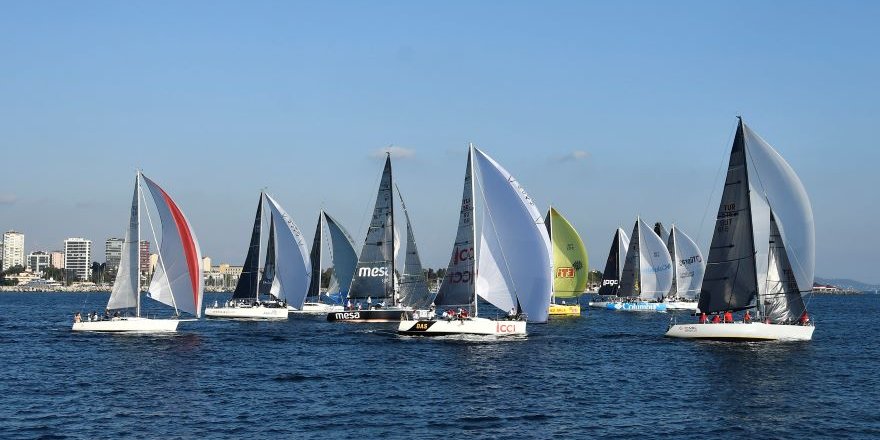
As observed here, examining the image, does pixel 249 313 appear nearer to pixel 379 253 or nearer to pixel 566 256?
pixel 379 253

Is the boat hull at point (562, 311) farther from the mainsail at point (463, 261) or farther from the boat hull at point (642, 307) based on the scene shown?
the mainsail at point (463, 261)

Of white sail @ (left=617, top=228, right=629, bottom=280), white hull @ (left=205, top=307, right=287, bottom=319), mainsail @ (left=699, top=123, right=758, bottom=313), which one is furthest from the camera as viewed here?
white sail @ (left=617, top=228, right=629, bottom=280)

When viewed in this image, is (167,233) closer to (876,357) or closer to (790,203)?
(790,203)

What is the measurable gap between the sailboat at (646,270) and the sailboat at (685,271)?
139 cm

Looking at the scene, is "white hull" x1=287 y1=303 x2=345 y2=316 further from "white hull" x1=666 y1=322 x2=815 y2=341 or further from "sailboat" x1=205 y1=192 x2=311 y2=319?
"white hull" x1=666 y1=322 x2=815 y2=341

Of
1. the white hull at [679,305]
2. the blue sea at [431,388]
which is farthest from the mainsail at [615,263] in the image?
the blue sea at [431,388]

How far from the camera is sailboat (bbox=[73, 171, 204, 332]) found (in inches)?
2356

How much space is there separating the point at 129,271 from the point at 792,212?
38.0 meters

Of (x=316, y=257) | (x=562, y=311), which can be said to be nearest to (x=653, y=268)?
(x=562, y=311)

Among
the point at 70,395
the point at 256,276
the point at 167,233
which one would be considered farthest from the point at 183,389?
the point at 256,276

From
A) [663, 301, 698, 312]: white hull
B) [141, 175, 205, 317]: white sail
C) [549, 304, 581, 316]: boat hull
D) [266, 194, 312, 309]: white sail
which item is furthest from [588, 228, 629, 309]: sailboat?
[141, 175, 205, 317]: white sail

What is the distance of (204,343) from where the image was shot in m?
57.4

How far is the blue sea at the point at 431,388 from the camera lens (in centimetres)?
3080

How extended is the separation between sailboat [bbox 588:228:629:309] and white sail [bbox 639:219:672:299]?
5.54 meters
